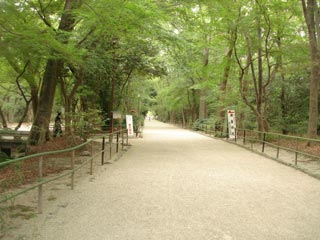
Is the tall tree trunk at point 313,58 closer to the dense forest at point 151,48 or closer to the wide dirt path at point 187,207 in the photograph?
the dense forest at point 151,48

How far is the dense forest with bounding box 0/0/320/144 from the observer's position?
356 inches

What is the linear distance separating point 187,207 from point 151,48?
638 inches

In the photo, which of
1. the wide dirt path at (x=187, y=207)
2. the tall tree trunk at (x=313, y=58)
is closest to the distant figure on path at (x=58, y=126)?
the wide dirt path at (x=187, y=207)

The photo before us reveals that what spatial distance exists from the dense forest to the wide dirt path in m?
4.25

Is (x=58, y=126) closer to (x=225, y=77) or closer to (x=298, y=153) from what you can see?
(x=298, y=153)

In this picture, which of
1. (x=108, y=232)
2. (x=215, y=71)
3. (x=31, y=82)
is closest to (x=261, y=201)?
(x=108, y=232)

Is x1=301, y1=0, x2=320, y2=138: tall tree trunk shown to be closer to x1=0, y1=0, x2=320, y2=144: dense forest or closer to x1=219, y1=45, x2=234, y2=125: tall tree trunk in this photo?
x1=0, y1=0, x2=320, y2=144: dense forest

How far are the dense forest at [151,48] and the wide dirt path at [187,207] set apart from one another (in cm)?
425

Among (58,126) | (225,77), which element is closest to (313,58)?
(225,77)

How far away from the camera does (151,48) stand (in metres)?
20.5

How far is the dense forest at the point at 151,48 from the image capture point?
9047 mm

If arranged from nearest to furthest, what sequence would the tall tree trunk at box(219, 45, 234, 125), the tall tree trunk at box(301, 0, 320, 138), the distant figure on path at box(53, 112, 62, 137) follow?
1. the distant figure on path at box(53, 112, 62, 137)
2. the tall tree trunk at box(301, 0, 320, 138)
3. the tall tree trunk at box(219, 45, 234, 125)

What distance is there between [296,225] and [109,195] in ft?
11.1

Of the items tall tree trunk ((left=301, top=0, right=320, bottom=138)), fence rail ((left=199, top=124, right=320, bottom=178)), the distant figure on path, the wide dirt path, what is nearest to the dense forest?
tall tree trunk ((left=301, top=0, right=320, bottom=138))
